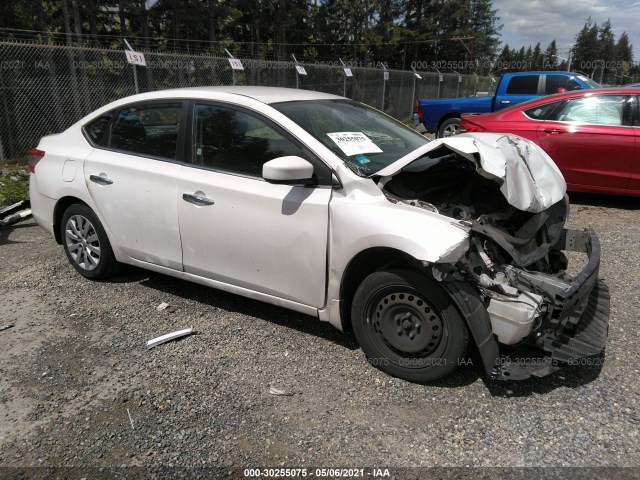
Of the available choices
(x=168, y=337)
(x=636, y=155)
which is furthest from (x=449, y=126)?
(x=168, y=337)

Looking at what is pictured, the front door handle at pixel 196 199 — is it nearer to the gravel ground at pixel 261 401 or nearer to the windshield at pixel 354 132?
the windshield at pixel 354 132

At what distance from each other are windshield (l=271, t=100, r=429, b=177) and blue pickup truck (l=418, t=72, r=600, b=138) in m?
7.47

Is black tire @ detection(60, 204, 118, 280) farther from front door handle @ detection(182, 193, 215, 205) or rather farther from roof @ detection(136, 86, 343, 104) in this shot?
roof @ detection(136, 86, 343, 104)

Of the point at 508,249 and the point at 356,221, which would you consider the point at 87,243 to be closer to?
Answer: the point at 356,221

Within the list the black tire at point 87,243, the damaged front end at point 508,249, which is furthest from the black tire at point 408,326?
the black tire at point 87,243

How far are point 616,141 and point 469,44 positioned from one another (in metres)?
52.0

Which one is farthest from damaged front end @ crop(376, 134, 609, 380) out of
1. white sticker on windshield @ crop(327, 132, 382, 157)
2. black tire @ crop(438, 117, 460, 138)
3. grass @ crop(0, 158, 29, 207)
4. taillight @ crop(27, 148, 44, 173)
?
black tire @ crop(438, 117, 460, 138)

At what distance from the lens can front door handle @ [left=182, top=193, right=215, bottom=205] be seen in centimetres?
339

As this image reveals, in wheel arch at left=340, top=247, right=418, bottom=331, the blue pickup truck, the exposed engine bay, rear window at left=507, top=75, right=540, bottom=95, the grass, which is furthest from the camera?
rear window at left=507, top=75, right=540, bottom=95

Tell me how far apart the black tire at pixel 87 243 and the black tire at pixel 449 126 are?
9563 mm

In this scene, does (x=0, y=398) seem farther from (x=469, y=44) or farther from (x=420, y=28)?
(x=469, y=44)

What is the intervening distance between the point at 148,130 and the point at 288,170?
5.51 feet

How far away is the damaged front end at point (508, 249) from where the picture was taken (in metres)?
2.59

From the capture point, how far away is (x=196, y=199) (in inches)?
135
